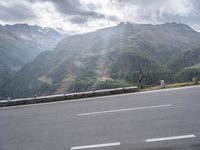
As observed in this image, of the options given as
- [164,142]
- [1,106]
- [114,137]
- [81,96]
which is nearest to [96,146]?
[114,137]

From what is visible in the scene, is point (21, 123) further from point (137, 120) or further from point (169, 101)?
point (169, 101)

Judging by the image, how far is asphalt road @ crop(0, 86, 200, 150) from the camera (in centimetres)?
702

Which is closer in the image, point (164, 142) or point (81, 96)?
point (164, 142)

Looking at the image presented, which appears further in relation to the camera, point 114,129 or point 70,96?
point 70,96

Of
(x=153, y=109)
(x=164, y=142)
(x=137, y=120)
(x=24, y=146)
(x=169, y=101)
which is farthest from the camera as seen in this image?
(x=169, y=101)

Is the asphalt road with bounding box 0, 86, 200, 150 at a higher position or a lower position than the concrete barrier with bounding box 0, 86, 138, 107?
lower

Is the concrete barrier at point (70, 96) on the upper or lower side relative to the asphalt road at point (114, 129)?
upper

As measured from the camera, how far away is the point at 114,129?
27.8ft

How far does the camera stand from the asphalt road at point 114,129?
702 cm

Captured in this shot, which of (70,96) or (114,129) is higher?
(70,96)

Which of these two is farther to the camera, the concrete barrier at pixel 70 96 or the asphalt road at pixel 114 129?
the concrete barrier at pixel 70 96

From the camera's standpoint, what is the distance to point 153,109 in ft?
35.6

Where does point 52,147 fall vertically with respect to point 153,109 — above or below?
below

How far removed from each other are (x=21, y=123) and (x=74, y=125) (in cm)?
312
